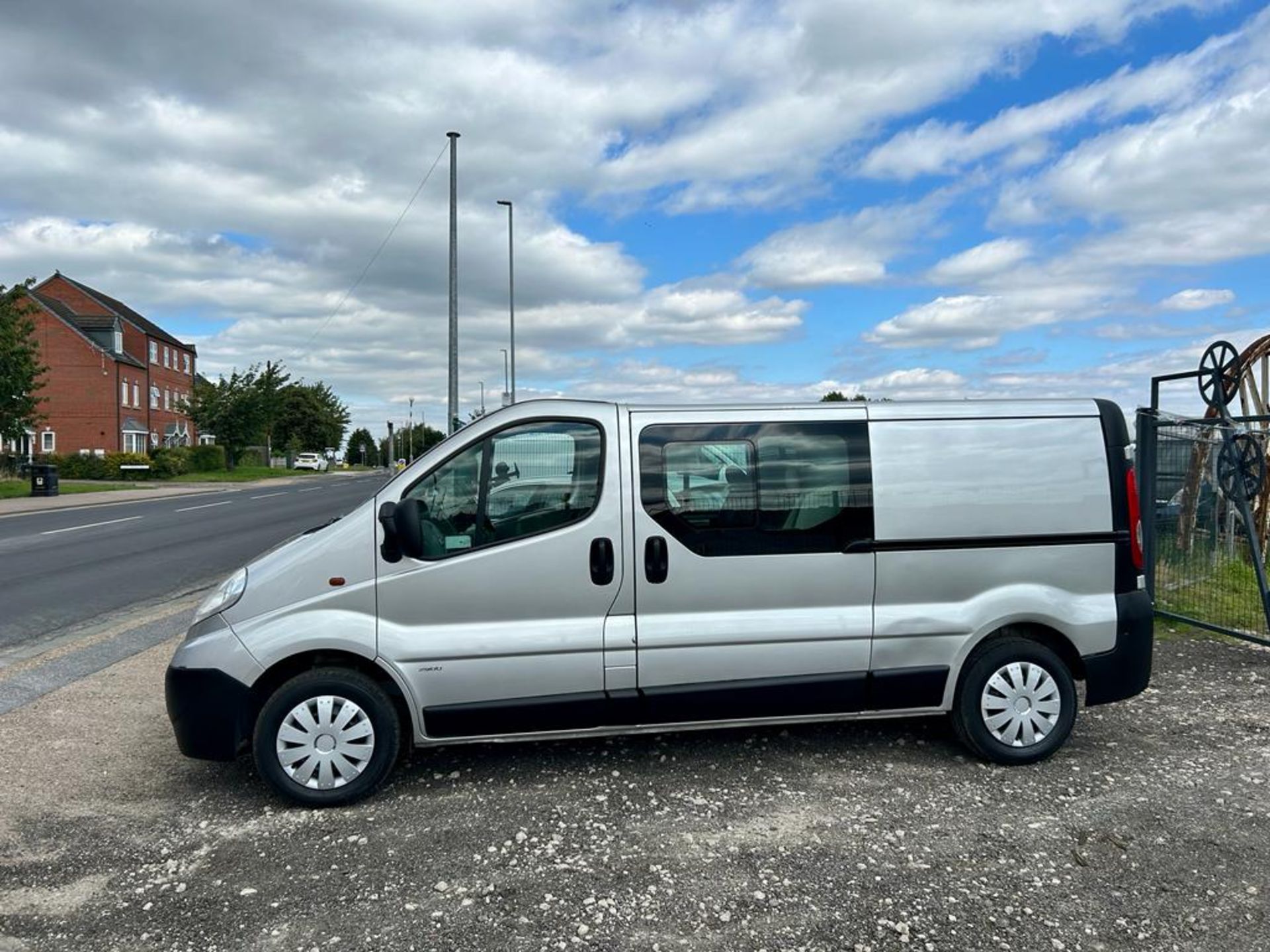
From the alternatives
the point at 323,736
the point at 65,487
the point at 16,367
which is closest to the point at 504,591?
the point at 323,736

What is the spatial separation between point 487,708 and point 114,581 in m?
9.38

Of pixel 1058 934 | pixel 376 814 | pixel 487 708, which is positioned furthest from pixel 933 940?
pixel 376 814

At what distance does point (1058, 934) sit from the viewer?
3.16m

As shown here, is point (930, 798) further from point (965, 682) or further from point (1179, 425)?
point (1179, 425)

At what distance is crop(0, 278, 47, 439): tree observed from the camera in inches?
1172

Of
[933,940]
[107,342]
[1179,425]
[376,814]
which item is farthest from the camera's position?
[107,342]

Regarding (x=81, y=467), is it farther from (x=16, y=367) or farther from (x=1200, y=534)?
(x=1200, y=534)

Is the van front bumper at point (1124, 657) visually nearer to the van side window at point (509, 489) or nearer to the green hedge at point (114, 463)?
the van side window at point (509, 489)

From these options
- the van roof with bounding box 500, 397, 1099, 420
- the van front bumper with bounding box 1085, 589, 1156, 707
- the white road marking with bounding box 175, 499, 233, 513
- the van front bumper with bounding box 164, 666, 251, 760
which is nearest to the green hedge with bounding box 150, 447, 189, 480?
the white road marking with bounding box 175, 499, 233, 513

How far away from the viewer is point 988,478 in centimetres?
464

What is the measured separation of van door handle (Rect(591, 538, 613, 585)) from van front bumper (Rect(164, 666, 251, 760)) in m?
1.65

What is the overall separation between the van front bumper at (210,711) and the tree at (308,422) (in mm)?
83575

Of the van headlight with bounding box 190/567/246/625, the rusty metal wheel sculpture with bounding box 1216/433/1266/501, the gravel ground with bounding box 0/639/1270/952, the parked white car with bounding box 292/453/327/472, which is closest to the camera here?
the gravel ground with bounding box 0/639/1270/952

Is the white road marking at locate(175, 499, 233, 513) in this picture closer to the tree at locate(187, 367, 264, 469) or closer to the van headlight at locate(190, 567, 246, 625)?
the van headlight at locate(190, 567, 246, 625)
